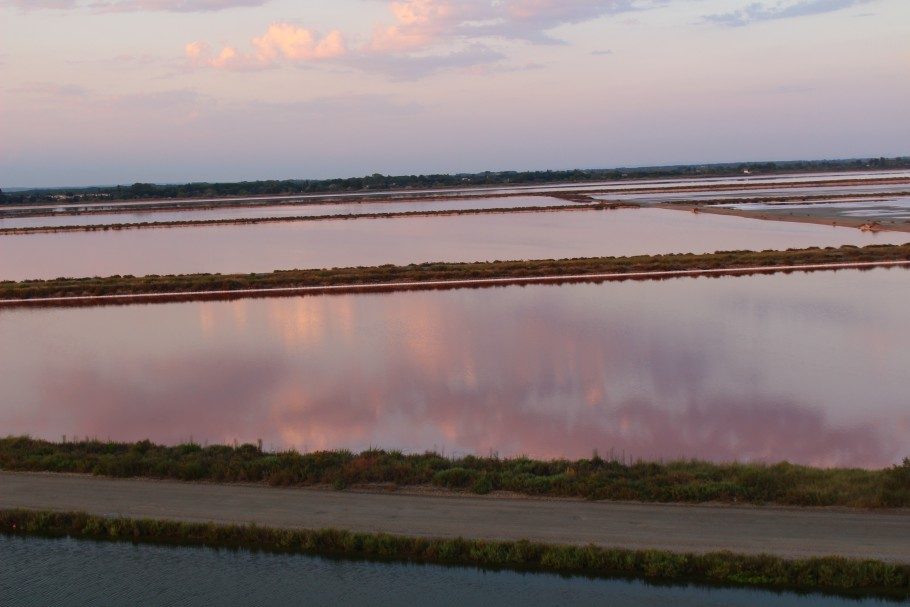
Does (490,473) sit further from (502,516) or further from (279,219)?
(279,219)

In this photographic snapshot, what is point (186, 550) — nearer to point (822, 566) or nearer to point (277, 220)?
point (822, 566)

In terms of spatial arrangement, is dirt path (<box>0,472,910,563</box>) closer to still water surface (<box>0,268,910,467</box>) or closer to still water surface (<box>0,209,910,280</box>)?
still water surface (<box>0,268,910,467</box>)

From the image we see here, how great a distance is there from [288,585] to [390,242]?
77.8ft

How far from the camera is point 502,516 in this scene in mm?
6457

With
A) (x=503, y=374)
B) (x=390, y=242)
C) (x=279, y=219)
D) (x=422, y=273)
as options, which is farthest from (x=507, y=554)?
(x=279, y=219)

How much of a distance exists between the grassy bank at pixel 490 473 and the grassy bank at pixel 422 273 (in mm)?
11719

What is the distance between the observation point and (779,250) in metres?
22.3

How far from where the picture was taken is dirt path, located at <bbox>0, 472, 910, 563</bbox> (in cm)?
586

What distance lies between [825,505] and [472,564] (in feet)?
8.74

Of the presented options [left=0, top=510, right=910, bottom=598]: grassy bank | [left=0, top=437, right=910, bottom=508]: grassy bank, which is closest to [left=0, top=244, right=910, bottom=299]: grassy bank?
[left=0, top=437, right=910, bottom=508]: grassy bank

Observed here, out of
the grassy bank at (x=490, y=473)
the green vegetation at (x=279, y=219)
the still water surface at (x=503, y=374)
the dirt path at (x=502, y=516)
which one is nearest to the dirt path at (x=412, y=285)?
the still water surface at (x=503, y=374)

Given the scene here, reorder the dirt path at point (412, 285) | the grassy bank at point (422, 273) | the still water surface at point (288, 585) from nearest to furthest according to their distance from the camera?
the still water surface at point (288, 585) → the dirt path at point (412, 285) → the grassy bank at point (422, 273)

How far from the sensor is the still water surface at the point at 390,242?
24000 mm

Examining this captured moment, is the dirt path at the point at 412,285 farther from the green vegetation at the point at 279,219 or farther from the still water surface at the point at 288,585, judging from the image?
the green vegetation at the point at 279,219
